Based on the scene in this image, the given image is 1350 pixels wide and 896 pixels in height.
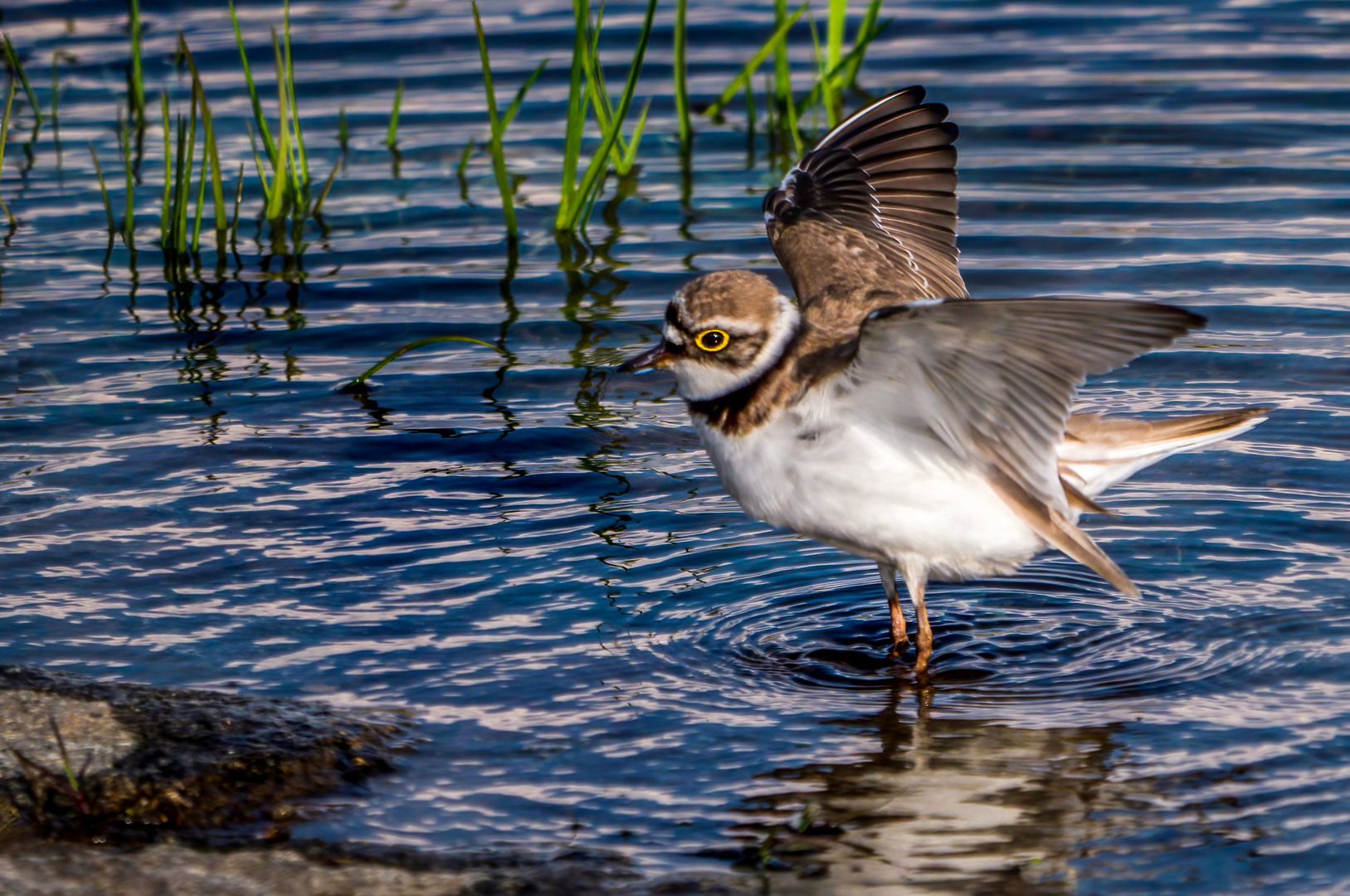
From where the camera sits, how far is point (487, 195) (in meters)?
11.6

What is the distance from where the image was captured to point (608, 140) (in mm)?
9078

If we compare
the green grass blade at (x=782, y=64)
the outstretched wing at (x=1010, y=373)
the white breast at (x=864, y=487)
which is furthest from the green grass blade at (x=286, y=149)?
the outstretched wing at (x=1010, y=373)

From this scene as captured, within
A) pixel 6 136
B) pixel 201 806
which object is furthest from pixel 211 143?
pixel 201 806

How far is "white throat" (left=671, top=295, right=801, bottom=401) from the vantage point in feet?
18.5

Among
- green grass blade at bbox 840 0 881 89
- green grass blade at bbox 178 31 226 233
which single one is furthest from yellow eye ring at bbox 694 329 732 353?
green grass blade at bbox 840 0 881 89

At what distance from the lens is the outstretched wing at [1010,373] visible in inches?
185

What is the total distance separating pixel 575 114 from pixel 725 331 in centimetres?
396

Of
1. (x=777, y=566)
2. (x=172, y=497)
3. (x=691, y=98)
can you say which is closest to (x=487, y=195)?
(x=691, y=98)

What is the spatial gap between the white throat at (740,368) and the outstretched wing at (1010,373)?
1.39ft

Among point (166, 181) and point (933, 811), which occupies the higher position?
point (166, 181)

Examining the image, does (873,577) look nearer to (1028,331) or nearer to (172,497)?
(1028,331)

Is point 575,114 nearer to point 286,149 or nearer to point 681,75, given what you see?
point 681,75

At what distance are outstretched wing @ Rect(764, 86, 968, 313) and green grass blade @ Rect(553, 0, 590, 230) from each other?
201 centimetres

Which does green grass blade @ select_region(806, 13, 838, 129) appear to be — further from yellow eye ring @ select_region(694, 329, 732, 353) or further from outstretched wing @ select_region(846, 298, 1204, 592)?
outstretched wing @ select_region(846, 298, 1204, 592)
